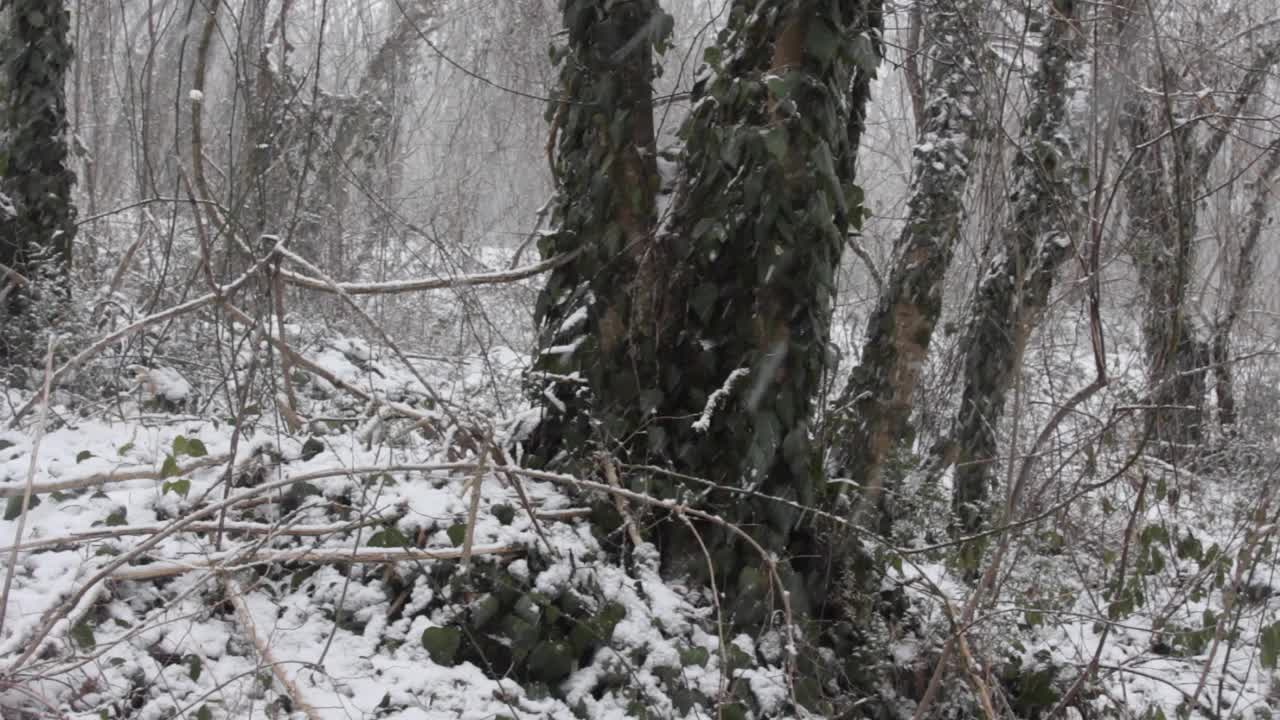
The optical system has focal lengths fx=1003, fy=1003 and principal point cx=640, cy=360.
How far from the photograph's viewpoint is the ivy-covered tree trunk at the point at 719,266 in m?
3.34

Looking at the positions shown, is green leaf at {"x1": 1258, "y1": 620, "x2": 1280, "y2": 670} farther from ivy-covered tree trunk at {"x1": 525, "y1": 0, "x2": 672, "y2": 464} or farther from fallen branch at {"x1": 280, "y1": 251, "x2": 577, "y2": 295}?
fallen branch at {"x1": 280, "y1": 251, "x2": 577, "y2": 295}

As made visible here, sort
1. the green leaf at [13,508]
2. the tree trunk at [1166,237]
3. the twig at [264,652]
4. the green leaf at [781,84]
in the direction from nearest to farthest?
1. the twig at [264,652]
2. the green leaf at [13,508]
3. the green leaf at [781,84]
4. the tree trunk at [1166,237]

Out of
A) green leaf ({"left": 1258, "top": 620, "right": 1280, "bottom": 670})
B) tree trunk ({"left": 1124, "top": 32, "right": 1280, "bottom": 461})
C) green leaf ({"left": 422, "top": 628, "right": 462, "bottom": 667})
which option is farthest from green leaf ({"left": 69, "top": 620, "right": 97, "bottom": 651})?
tree trunk ({"left": 1124, "top": 32, "right": 1280, "bottom": 461})

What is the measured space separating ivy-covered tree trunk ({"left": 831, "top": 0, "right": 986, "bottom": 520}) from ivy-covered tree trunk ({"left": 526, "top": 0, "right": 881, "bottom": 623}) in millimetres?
800

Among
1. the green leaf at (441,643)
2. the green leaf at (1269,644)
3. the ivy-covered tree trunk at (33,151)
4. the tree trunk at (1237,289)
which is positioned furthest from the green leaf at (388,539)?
the tree trunk at (1237,289)

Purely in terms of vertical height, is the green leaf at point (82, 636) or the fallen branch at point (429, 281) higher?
the fallen branch at point (429, 281)

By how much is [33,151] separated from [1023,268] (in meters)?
5.41

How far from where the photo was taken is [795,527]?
3.63 m

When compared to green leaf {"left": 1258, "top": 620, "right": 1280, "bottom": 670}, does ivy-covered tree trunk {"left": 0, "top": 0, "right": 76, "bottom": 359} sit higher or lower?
higher

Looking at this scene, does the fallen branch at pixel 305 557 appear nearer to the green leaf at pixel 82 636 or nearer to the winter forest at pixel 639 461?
the winter forest at pixel 639 461

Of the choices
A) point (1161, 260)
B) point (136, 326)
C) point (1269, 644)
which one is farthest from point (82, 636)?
point (1161, 260)

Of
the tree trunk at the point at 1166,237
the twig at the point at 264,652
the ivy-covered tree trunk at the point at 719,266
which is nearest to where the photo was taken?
the twig at the point at 264,652

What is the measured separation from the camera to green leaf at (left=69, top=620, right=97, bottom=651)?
2.57 metres

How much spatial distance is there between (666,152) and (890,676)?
209 cm
